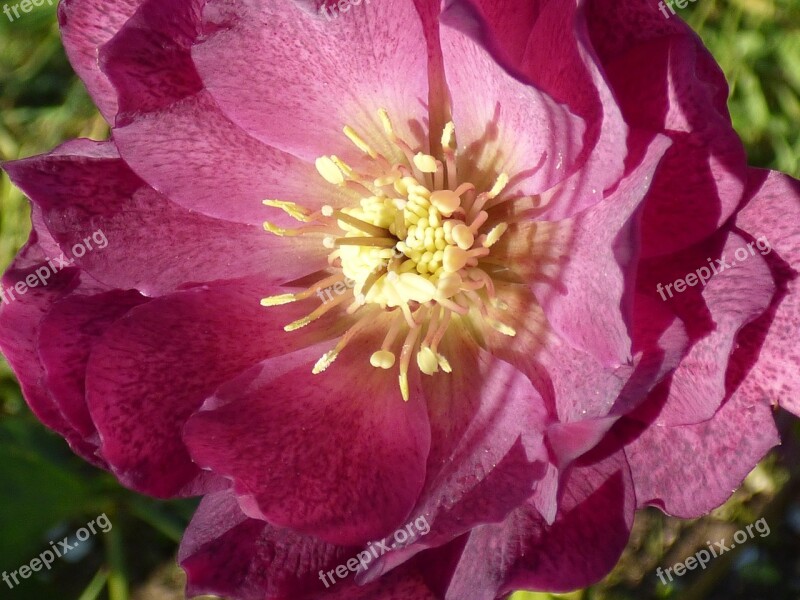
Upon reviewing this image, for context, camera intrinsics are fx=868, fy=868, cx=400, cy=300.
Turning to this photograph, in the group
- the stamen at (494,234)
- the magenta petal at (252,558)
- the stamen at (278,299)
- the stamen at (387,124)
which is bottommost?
the magenta petal at (252,558)

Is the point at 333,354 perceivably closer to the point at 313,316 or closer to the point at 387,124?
the point at 313,316

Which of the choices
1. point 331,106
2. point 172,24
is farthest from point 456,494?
point 172,24

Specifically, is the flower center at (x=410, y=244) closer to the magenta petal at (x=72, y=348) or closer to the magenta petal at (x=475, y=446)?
the magenta petal at (x=475, y=446)

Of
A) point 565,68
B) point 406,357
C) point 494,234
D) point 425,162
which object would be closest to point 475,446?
point 406,357

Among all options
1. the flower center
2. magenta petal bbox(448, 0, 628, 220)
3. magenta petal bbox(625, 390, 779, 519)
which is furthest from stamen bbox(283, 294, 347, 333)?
magenta petal bbox(625, 390, 779, 519)

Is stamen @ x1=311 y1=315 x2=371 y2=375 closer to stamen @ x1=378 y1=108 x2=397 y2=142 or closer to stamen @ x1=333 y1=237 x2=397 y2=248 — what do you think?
stamen @ x1=333 y1=237 x2=397 y2=248

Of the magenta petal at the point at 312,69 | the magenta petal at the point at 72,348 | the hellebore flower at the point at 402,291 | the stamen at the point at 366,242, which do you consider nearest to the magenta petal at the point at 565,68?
the hellebore flower at the point at 402,291

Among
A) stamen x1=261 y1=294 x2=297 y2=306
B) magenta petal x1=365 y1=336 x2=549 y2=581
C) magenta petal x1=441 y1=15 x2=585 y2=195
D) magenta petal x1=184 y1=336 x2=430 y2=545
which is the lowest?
magenta petal x1=184 y1=336 x2=430 y2=545

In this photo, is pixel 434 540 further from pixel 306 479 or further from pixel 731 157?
pixel 731 157
